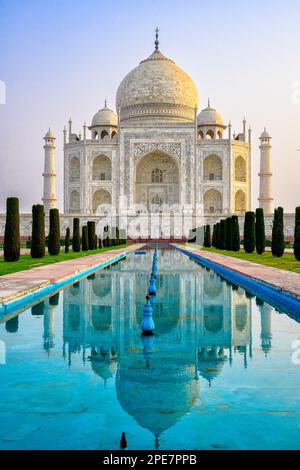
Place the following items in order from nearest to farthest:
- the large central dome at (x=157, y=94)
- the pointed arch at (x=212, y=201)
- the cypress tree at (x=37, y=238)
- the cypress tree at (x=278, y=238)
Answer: the cypress tree at (x=37, y=238) → the cypress tree at (x=278, y=238) → the pointed arch at (x=212, y=201) → the large central dome at (x=157, y=94)

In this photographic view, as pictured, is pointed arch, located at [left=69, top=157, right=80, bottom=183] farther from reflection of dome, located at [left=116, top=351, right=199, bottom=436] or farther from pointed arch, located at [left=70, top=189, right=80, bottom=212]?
reflection of dome, located at [left=116, top=351, right=199, bottom=436]

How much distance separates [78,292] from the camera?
616 cm

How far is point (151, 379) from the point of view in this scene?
2.63 m

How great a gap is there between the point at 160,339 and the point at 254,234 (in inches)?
489

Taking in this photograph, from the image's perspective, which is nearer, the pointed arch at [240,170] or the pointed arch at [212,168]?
the pointed arch at [212,168]

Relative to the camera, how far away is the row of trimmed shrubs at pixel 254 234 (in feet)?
39.9

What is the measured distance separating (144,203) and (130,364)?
27.1 metres

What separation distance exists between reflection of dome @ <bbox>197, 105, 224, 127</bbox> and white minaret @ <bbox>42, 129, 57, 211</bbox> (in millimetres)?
9231

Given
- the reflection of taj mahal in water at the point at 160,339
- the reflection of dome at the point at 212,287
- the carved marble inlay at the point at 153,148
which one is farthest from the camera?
the carved marble inlay at the point at 153,148

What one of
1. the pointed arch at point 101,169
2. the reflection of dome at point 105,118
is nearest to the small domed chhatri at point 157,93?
the reflection of dome at point 105,118

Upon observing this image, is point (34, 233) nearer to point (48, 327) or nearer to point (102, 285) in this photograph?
point (102, 285)

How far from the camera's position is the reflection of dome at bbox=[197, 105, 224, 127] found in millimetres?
31781

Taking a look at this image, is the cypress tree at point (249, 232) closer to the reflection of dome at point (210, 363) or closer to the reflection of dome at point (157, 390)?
the reflection of dome at point (210, 363)

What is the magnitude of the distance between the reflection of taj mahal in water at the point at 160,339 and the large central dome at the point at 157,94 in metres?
24.4
